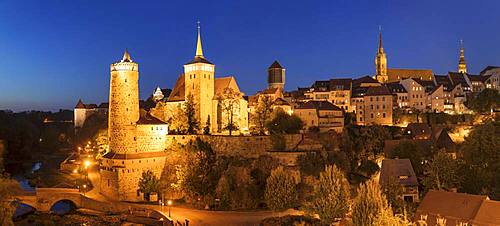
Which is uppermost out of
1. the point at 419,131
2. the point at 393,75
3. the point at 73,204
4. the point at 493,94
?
the point at 393,75

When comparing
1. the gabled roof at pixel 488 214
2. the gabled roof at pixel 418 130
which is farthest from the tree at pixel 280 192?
the gabled roof at pixel 418 130

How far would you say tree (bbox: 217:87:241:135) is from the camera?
5570 cm

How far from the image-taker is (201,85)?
56.8 m

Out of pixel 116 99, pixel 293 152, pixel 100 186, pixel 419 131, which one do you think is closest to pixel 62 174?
pixel 100 186

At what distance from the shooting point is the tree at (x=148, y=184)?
43969mm

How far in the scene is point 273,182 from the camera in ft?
121

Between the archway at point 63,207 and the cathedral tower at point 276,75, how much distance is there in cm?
4284

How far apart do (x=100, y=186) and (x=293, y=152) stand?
65.2 ft

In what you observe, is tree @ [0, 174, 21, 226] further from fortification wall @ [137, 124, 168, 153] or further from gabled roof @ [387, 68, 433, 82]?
gabled roof @ [387, 68, 433, 82]

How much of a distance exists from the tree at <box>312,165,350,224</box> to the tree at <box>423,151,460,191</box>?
11477 millimetres

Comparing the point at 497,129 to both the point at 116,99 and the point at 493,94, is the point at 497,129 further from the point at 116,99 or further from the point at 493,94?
the point at 116,99

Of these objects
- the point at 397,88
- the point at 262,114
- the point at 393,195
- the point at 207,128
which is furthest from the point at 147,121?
the point at 397,88

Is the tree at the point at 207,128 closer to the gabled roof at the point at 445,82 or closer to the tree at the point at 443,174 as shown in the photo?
the tree at the point at 443,174

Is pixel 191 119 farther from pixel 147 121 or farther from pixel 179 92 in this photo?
pixel 179 92
